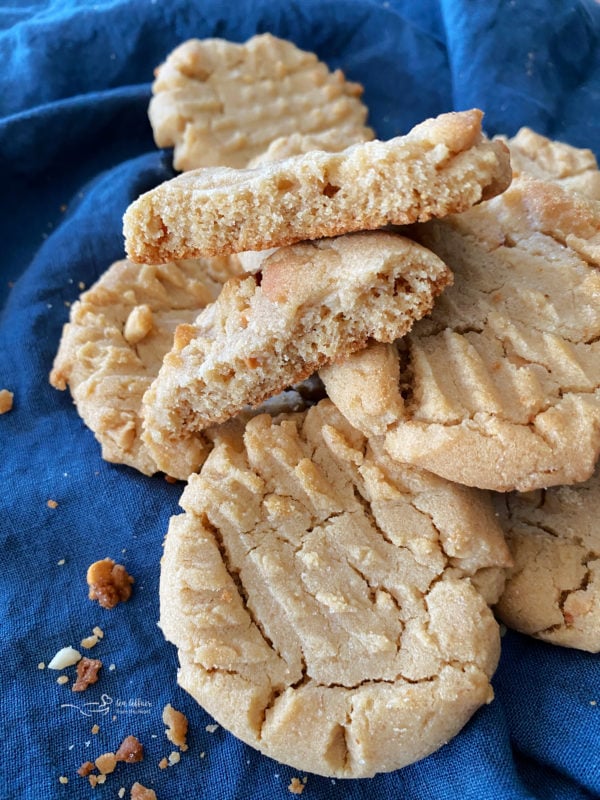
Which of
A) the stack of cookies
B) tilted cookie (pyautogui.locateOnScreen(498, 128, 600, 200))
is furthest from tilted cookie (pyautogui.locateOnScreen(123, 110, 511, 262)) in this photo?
tilted cookie (pyautogui.locateOnScreen(498, 128, 600, 200))

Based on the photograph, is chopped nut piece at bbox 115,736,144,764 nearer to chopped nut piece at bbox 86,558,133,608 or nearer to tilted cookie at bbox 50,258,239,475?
chopped nut piece at bbox 86,558,133,608

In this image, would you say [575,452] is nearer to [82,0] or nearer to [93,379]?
[93,379]

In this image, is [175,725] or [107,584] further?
[107,584]

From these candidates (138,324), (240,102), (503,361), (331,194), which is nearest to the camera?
(331,194)

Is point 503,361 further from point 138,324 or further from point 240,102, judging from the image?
point 240,102

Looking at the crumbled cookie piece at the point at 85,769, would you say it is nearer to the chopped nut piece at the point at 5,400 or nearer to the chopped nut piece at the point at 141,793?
the chopped nut piece at the point at 141,793

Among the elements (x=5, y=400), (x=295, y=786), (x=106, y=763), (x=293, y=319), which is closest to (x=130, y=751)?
(x=106, y=763)

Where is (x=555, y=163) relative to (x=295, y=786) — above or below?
above
